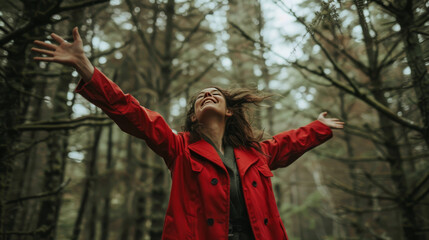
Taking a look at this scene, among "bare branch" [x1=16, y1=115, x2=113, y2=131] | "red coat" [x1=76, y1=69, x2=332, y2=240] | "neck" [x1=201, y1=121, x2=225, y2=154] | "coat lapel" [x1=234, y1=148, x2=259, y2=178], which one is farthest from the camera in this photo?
"bare branch" [x1=16, y1=115, x2=113, y2=131]

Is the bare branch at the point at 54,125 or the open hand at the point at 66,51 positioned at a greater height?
the open hand at the point at 66,51

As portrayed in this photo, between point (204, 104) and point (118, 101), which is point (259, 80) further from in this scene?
point (118, 101)

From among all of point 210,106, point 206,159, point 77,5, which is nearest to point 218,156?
point 206,159

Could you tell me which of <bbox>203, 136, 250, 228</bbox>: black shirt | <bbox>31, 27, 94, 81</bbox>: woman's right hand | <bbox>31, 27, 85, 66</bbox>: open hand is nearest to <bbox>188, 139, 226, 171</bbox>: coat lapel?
<bbox>203, 136, 250, 228</bbox>: black shirt

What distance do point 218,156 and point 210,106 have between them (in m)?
0.52

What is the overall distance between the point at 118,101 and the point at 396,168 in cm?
429

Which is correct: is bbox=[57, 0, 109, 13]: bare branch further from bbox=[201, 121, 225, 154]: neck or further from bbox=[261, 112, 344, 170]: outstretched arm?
bbox=[261, 112, 344, 170]: outstretched arm

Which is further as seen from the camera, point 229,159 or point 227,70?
point 227,70

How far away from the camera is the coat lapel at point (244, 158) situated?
235 centimetres

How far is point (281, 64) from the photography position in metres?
3.66

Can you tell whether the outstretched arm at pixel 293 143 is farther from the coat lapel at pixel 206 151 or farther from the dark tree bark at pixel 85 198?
the dark tree bark at pixel 85 198

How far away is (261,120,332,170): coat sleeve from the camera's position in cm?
281

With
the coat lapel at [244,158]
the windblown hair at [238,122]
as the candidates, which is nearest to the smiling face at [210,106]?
the windblown hair at [238,122]

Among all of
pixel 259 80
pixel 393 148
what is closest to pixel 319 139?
pixel 393 148
